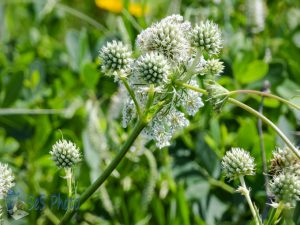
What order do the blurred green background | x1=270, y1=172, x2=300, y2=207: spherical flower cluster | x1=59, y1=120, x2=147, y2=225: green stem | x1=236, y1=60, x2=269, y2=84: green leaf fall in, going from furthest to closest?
x1=236, y1=60, x2=269, y2=84: green leaf
the blurred green background
x1=59, y1=120, x2=147, y2=225: green stem
x1=270, y1=172, x2=300, y2=207: spherical flower cluster

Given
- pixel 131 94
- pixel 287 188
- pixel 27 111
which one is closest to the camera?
pixel 287 188

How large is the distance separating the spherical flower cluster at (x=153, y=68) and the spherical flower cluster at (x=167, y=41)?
0.02m

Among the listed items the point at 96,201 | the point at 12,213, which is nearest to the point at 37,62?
the point at 96,201

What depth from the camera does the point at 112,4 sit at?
12.0 feet

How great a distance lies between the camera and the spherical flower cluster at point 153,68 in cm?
132

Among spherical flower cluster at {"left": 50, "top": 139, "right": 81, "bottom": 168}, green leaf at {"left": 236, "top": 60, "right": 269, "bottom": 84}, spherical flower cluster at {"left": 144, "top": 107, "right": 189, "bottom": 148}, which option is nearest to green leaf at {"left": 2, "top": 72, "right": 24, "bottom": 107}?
green leaf at {"left": 236, "top": 60, "right": 269, "bottom": 84}

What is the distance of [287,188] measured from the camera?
129 centimetres

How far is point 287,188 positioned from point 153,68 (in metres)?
0.37

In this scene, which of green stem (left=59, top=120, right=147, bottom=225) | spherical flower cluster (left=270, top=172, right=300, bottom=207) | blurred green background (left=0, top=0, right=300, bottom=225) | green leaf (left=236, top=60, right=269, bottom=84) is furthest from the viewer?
green leaf (left=236, top=60, right=269, bottom=84)

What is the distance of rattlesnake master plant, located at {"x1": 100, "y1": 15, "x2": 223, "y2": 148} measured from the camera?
1.38m

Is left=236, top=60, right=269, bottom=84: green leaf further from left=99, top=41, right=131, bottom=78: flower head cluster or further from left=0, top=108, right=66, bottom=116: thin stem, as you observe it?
left=99, top=41, right=131, bottom=78: flower head cluster

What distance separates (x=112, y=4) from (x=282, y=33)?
117 cm

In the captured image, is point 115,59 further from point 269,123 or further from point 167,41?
point 269,123

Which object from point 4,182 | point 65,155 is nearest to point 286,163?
point 65,155
